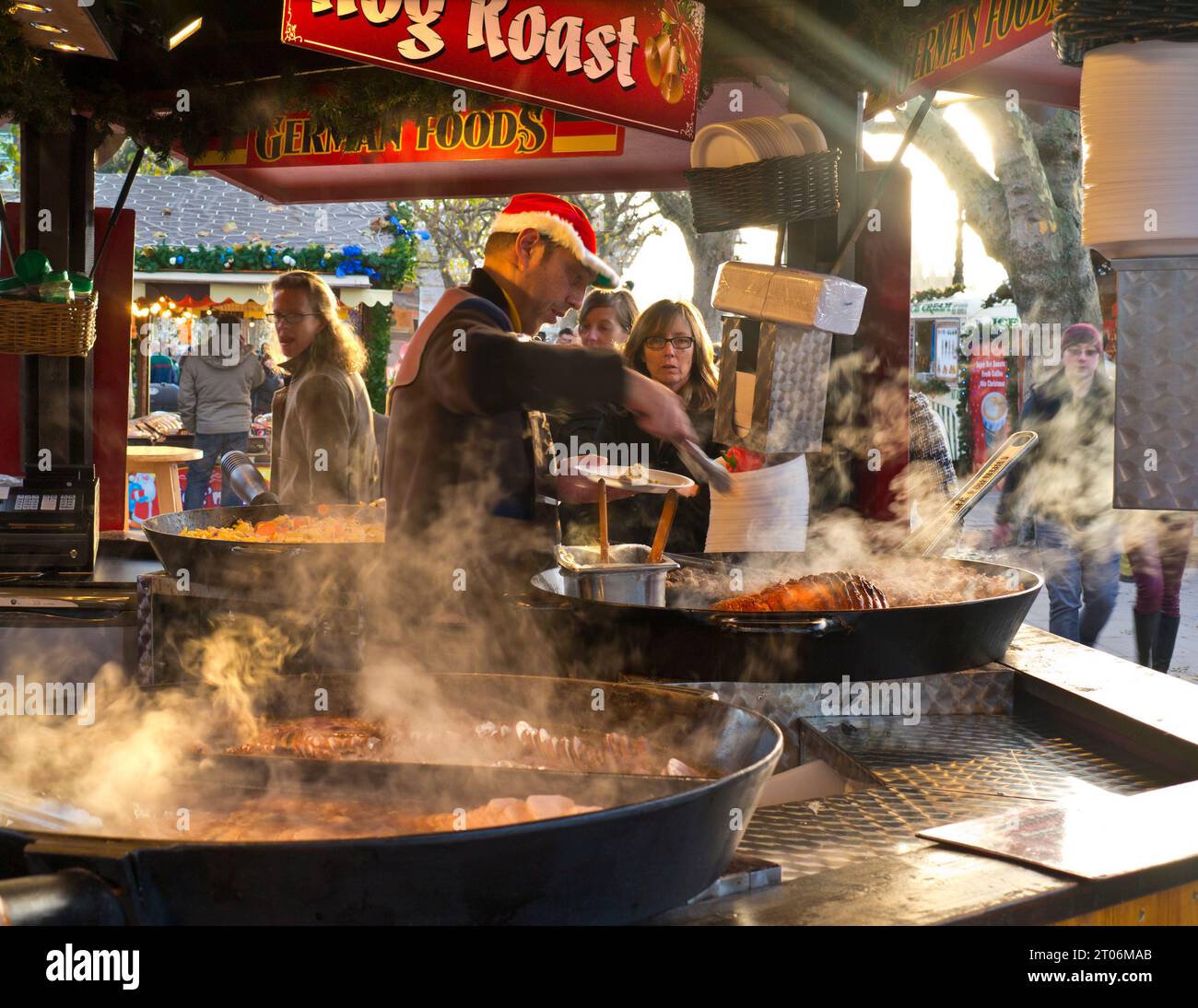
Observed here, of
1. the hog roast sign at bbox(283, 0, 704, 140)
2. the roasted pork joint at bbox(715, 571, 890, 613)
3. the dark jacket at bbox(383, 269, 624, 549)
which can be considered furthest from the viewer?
the hog roast sign at bbox(283, 0, 704, 140)

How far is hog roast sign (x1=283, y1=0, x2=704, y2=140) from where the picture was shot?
136 inches

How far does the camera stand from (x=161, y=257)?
1359 cm

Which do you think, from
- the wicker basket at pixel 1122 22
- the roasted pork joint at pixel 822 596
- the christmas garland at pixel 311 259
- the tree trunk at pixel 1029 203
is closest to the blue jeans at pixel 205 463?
the christmas garland at pixel 311 259

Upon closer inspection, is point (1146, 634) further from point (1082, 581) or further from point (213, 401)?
point (213, 401)

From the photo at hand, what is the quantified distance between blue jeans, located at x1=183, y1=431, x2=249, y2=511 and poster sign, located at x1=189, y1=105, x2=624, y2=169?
531cm

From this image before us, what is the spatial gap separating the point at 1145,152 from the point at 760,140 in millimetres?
1312

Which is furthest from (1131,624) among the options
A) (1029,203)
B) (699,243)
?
(699,243)

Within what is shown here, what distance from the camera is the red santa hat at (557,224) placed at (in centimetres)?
332

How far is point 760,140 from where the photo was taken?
2.65m

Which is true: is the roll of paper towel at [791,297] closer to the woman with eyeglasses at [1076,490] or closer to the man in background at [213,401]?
the woman with eyeglasses at [1076,490]

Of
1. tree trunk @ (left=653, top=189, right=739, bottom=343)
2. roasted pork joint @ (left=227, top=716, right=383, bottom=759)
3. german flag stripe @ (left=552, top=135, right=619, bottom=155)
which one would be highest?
tree trunk @ (left=653, top=189, right=739, bottom=343)

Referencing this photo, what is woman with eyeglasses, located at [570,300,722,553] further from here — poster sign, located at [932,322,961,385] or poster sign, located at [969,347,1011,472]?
poster sign, located at [932,322,961,385]

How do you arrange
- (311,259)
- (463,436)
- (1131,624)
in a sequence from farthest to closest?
(311,259) < (1131,624) < (463,436)

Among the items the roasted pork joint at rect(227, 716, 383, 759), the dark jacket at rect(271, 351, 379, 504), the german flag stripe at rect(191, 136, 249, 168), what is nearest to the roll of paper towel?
the roasted pork joint at rect(227, 716, 383, 759)
